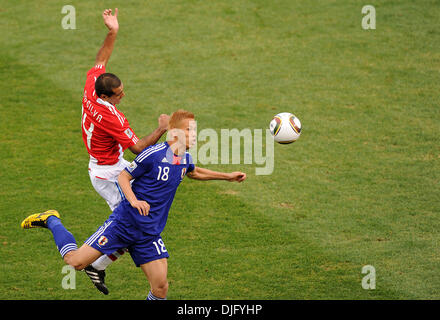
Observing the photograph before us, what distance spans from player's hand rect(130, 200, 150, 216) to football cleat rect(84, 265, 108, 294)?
122 centimetres

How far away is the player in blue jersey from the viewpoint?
595cm

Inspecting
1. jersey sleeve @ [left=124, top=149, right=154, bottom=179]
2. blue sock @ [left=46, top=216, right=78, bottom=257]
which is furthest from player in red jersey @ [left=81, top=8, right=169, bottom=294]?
jersey sleeve @ [left=124, top=149, right=154, bottom=179]

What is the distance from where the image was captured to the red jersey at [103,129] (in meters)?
6.73

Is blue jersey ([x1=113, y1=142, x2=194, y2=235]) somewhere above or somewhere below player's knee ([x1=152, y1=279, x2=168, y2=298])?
above

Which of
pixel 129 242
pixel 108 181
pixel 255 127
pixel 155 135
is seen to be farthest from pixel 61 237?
pixel 255 127

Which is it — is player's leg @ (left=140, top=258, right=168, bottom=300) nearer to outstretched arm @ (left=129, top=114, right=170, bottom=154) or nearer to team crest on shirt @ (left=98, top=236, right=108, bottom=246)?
team crest on shirt @ (left=98, top=236, right=108, bottom=246)

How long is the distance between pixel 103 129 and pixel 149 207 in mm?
1348

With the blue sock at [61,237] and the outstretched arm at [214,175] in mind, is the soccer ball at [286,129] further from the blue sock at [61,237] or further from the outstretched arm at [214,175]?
the blue sock at [61,237]

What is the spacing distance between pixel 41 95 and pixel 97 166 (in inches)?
219

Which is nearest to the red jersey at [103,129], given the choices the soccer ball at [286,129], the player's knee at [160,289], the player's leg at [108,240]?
the player's leg at [108,240]

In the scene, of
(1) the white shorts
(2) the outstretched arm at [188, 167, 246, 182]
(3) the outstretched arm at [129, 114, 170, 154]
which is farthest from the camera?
(1) the white shorts

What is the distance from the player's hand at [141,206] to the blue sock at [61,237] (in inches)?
42.0

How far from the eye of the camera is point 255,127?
36.0ft

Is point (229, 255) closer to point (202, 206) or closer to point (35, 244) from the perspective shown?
point (202, 206)
